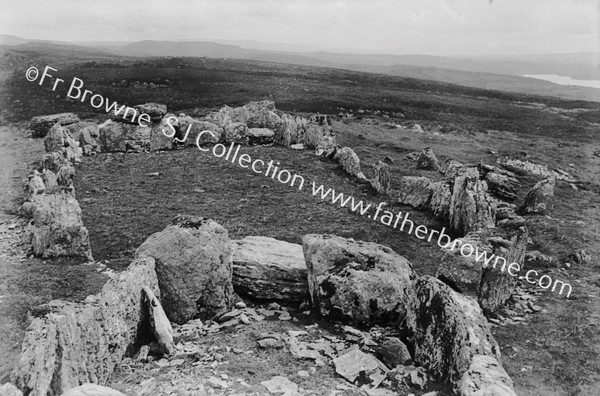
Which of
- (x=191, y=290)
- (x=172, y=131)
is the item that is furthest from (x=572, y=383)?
(x=172, y=131)

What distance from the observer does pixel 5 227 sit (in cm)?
1503

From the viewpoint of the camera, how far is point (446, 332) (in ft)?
26.8

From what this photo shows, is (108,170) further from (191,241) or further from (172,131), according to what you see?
(191,241)

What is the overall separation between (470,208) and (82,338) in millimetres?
13870

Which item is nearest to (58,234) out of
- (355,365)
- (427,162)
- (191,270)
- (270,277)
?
→ (191,270)

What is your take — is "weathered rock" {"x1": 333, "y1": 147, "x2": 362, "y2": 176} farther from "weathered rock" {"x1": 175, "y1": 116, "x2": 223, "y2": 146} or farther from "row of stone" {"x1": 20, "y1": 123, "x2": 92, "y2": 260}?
"row of stone" {"x1": 20, "y1": 123, "x2": 92, "y2": 260}

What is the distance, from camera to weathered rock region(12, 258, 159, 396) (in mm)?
6363

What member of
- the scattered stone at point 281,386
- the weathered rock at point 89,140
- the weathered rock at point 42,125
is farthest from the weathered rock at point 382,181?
the weathered rock at point 42,125

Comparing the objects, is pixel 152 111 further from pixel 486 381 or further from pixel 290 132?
pixel 486 381

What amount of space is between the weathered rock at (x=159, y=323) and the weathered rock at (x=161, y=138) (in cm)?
1785

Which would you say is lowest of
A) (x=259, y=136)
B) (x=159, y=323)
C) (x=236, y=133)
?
(x=159, y=323)

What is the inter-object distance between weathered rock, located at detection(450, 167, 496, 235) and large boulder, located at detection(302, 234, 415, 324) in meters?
6.79

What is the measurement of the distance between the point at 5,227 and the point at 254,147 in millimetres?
14383

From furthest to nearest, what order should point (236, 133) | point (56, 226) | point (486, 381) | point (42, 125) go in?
point (42, 125) < point (236, 133) < point (56, 226) < point (486, 381)
